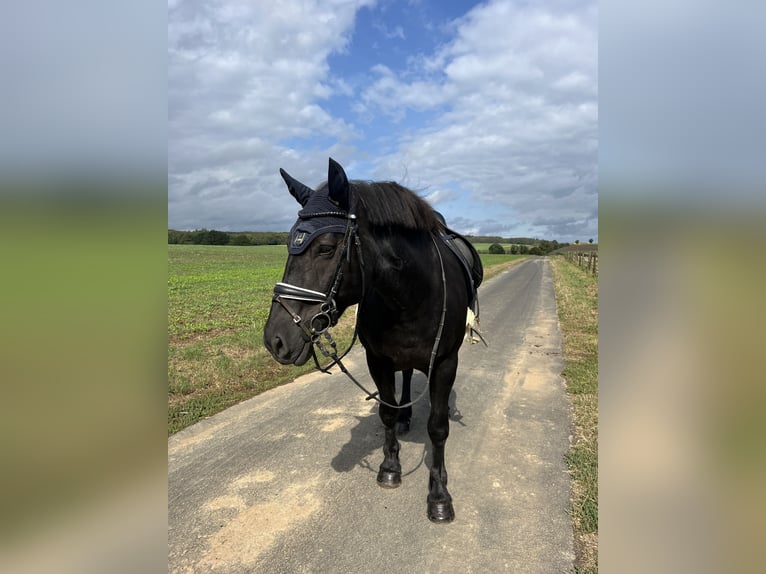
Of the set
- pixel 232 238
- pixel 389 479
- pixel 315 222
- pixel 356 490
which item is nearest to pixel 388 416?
pixel 389 479

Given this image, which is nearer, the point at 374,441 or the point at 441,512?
the point at 441,512

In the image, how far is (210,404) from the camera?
535 centimetres

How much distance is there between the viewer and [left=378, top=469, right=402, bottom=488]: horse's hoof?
139 inches

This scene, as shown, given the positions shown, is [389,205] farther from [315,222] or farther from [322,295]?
[322,295]

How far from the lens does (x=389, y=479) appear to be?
3.56 metres

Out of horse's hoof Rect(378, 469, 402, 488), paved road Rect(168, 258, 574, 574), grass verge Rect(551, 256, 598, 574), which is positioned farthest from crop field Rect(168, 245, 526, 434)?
grass verge Rect(551, 256, 598, 574)

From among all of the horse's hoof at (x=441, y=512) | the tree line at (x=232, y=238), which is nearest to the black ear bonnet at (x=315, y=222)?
the horse's hoof at (x=441, y=512)

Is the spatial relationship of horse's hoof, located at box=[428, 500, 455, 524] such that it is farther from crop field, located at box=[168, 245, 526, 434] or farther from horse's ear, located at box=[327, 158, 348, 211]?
crop field, located at box=[168, 245, 526, 434]

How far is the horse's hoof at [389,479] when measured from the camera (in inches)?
139

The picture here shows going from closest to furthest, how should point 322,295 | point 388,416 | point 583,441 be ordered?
point 322,295 < point 388,416 < point 583,441

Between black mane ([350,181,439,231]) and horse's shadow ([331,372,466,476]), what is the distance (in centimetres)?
146

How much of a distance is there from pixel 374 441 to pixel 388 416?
2.74ft
